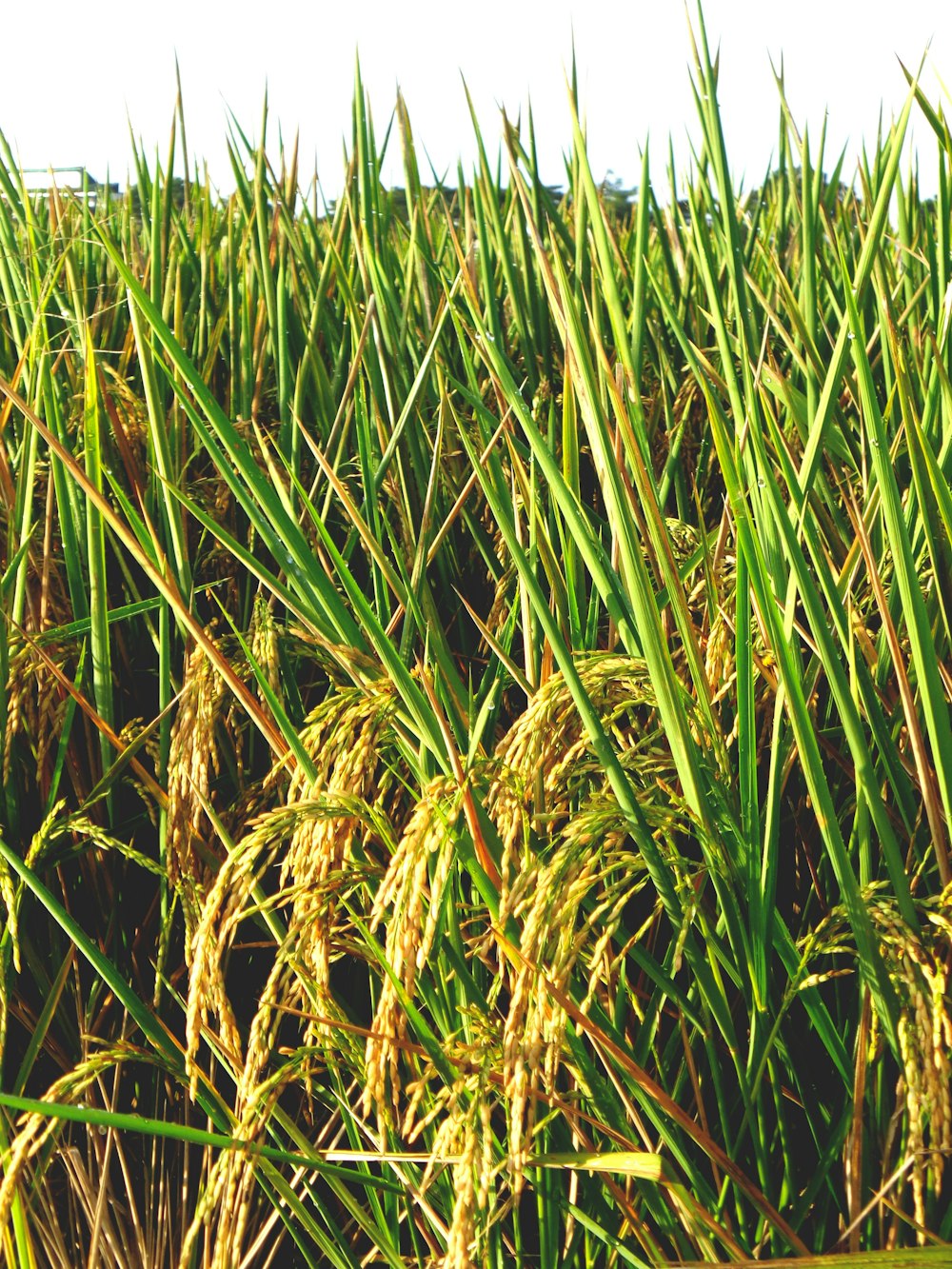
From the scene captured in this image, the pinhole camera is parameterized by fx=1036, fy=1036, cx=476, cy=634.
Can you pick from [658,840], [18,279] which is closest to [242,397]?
[18,279]

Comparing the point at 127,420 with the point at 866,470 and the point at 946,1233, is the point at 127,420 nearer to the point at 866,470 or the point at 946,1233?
the point at 866,470

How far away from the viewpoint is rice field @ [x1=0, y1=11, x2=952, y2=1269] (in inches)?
33.2

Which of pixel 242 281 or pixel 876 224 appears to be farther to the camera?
pixel 242 281

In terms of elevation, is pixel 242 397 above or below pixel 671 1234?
above

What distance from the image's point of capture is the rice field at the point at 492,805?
0.84m

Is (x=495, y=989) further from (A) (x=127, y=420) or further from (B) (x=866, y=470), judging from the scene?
(A) (x=127, y=420)

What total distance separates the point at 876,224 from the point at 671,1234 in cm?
99

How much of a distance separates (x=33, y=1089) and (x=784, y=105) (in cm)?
156

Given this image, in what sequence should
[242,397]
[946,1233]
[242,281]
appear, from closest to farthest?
1. [946,1233]
2. [242,397]
3. [242,281]

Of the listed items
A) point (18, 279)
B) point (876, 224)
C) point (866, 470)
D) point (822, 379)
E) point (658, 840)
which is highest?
point (18, 279)

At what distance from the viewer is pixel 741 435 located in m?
0.96

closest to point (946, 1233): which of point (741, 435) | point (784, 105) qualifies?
point (741, 435)

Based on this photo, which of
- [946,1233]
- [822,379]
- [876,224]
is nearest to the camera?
[946,1233]

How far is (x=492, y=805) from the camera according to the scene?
91cm
